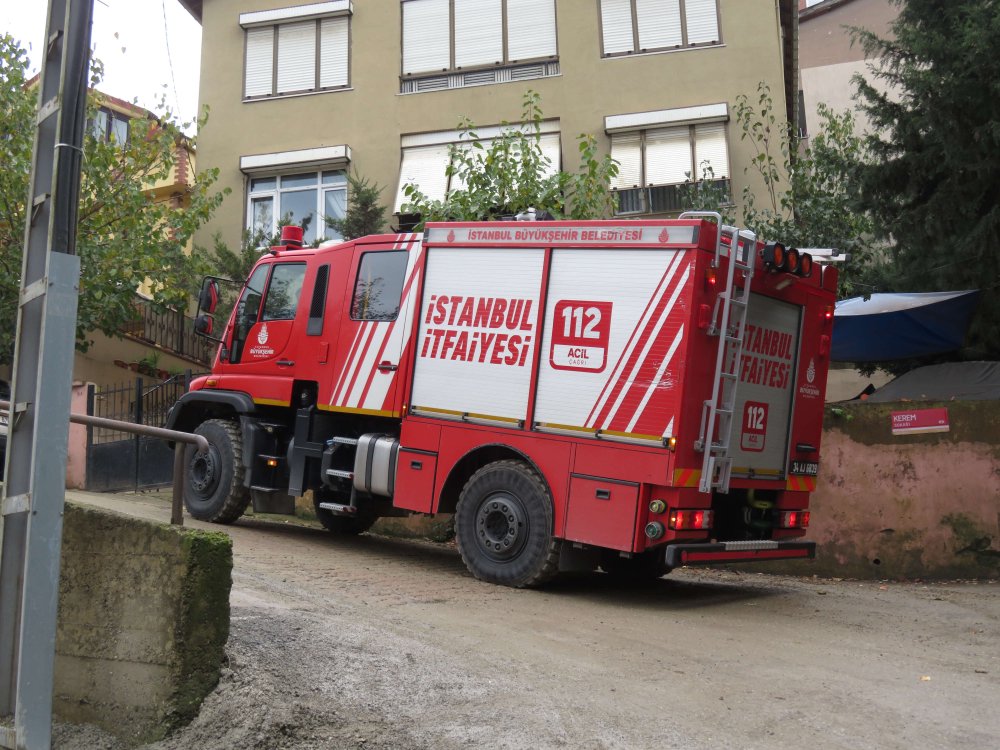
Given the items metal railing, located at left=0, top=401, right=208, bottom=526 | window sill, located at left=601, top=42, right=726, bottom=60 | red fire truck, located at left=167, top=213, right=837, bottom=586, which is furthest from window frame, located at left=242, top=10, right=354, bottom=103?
metal railing, located at left=0, top=401, right=208, bottom=526

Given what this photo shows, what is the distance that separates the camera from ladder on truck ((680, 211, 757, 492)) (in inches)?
299

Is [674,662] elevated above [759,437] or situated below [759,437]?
below

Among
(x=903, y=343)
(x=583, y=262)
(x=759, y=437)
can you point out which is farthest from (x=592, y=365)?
(x=903, y=343)

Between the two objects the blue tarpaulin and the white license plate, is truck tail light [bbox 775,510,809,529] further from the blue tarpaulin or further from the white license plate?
the blue tarpaulin

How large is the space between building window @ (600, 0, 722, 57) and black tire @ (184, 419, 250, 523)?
11.1m

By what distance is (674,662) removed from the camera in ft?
20.2

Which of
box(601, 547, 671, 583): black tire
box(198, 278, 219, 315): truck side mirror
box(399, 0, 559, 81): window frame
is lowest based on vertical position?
box(601, 547, 671, 583): black tire

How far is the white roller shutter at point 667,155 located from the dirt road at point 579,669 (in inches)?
412

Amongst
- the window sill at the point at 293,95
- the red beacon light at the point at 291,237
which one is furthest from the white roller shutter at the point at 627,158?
the red beacon light at the point at 291,237

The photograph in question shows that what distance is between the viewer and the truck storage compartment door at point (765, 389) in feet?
27.2

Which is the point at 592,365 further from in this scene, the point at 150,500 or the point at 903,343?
the point at 150,500

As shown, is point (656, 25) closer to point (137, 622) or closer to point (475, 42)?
point (475, 42)

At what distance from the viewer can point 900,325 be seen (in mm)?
12672

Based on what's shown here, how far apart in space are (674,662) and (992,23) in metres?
7.31
